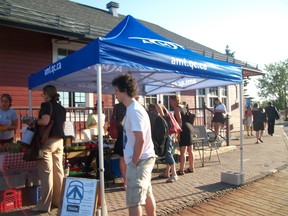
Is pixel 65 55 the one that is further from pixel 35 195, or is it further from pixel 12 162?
pixel 35 195

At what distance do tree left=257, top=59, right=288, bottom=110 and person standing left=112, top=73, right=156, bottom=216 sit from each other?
6412cm

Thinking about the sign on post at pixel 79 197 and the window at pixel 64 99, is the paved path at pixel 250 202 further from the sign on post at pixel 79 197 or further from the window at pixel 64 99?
the window at pixel 64 99

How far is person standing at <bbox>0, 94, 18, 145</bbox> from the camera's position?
549 centimetres

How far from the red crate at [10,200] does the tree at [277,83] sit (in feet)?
209

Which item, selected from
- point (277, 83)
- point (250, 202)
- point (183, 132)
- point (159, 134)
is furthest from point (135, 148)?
point (277, 83)

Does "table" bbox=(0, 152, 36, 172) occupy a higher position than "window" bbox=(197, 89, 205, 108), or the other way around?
"window" bbox=(197, 89, 205, 108)

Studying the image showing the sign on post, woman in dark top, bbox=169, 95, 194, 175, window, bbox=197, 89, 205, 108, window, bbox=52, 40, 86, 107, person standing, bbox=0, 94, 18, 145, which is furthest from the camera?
window, bbox=197, 89, 205, 108

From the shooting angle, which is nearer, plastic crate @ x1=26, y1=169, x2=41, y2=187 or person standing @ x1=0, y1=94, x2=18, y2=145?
plastic crate @ x1=26, y1=169, x2=41, y2=187

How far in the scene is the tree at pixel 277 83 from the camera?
60.2 meters

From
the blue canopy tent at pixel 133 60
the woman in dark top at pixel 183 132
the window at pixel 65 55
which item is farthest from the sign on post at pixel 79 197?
the window at pixel 65 55

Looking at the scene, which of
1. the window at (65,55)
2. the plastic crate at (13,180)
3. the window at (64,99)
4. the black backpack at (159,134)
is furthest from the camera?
the window at (64,99)

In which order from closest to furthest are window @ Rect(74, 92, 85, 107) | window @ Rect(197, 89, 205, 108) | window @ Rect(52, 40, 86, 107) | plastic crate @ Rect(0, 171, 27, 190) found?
plastic crate @ Rect(0, 171, 27, 190) → window @ Rect(52, 40, 86, 107) → window @ Rect(74, 92, 85, 107) → window @ Rect(197, 89, 205, 108)

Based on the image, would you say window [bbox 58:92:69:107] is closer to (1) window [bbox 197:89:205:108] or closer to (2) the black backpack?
(2) the black backpack

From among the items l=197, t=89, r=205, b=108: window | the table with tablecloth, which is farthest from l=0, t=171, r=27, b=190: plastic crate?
l=197, t=89, r=205, b=108: window
